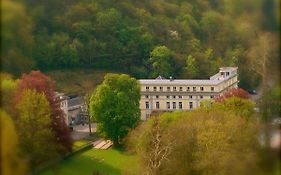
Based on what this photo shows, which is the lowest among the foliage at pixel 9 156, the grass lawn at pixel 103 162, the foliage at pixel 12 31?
the grass lawn at pixel 103 162

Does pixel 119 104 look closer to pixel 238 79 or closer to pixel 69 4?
pixel 238 79

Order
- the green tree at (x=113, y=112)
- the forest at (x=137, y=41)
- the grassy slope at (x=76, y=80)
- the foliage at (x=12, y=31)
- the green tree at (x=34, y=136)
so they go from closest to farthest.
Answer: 1. the foliage at (x=12, y=31)
2. the green tree at (x=34, y=136)
3. the green tree at (x=113, y=112)
4. the grassy slope at (x=76, y=80)
5. the forest at (x=137, y=41)

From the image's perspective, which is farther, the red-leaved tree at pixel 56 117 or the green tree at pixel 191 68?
the green tree at pixel 191 68

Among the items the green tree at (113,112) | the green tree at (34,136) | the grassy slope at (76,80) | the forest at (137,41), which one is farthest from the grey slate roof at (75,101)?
the green tree at (34,136)

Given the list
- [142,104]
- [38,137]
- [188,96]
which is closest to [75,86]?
[142,104]

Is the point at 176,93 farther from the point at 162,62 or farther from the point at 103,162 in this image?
the point at 103,162

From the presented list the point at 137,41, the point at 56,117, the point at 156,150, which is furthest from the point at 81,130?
the point at 56,117

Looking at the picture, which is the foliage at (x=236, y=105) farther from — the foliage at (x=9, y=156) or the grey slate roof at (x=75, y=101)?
the foliage at (x=9, y=156)
